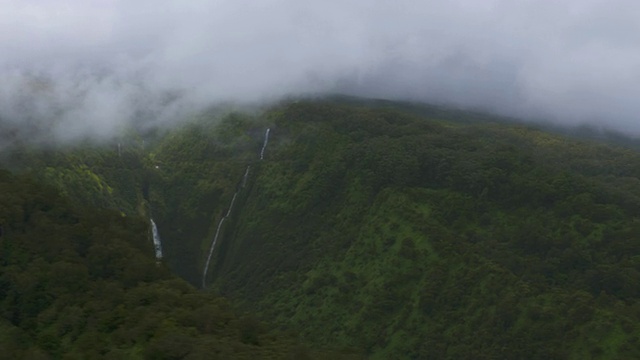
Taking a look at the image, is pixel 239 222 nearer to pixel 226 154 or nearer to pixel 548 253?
pixel 226 154

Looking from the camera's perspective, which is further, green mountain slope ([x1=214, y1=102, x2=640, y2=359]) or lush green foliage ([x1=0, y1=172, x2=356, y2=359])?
green mountain slope ([x1=214, y1=102, x2=640, y2=359])

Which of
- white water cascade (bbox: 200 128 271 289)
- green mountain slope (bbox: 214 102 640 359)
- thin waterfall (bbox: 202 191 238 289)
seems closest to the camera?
green mountain slope (bbox: 214 102 640 359)

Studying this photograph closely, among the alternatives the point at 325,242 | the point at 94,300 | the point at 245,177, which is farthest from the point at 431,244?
the point at 94,300

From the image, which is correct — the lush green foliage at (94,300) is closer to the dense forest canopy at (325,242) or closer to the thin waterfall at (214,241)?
the dense forest canopy at (325,242)

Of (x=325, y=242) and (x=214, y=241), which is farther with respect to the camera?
(x=214, y=241)

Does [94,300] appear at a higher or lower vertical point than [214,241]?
higher

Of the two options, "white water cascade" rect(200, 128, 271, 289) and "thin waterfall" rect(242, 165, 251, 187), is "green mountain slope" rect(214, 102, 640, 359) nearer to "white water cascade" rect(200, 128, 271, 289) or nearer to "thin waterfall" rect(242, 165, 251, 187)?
"white water cascade" rect(200, 128, 271, 289)

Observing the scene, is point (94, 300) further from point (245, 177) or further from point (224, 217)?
point (245, 177)

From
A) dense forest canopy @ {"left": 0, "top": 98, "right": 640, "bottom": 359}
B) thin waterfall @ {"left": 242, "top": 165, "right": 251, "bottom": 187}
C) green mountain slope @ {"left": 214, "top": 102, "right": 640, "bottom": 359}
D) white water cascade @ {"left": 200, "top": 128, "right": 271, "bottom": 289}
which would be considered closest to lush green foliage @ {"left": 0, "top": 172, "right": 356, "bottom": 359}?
dense forest canopy @ {"left": 0, "top": 98, "right": 640, "bottom": 359}
